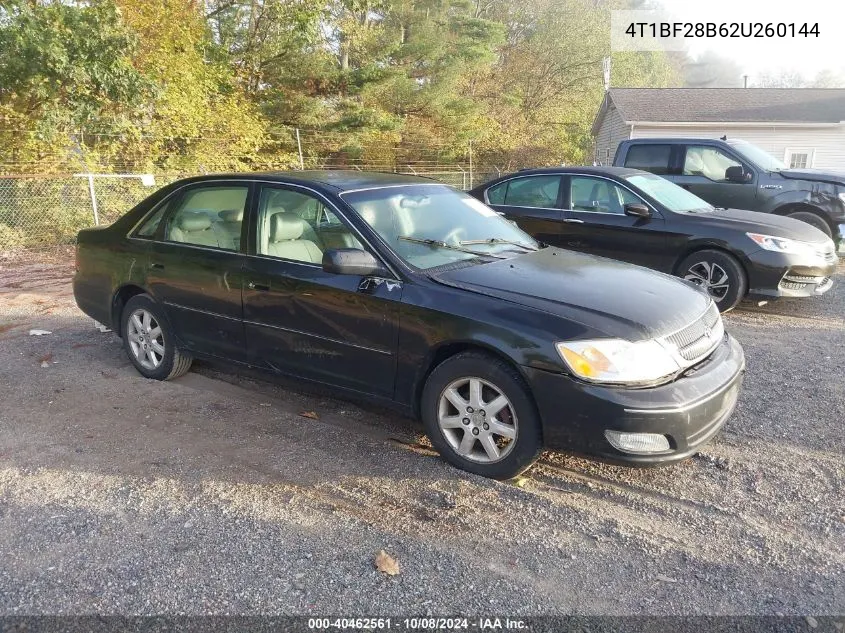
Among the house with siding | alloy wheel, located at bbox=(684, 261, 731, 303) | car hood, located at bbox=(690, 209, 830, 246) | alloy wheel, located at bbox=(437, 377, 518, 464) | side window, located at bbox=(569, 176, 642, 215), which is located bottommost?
alloy wheel, located at bbox=(437, 377, 518, 464)

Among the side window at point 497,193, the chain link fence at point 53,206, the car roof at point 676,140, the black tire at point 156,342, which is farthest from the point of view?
the chain link fence at point 53,206

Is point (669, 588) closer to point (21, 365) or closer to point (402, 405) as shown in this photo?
point (402, 405)

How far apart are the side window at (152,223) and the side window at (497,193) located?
14.6ft

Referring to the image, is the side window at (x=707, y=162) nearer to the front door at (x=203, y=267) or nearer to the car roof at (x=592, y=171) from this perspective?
the car roof at (x=592, y=171)

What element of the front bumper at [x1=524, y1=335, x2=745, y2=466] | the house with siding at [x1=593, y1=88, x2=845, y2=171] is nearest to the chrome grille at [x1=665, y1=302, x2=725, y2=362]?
the front bumper at [x1=524, y1=335, x2=745, y2=466]

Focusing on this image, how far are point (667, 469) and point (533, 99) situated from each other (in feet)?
116

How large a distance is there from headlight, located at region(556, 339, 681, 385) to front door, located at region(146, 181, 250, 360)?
7.60ft

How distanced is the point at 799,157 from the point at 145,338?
2380 cm

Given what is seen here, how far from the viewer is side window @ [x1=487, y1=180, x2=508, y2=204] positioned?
826cm

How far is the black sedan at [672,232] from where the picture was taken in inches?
262

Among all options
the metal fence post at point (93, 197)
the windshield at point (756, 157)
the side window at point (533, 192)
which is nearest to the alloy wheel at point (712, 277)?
the side window at point (533, 192)

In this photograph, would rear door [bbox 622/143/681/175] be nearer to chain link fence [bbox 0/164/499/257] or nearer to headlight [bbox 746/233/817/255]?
chain link fence [bbox 0/164/499/257]

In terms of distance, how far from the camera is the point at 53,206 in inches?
495

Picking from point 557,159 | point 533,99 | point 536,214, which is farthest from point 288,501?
point 533,99
